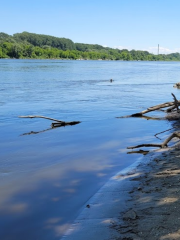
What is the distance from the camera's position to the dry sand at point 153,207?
4516 millimetres

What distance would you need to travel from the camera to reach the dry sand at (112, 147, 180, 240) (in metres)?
4.52

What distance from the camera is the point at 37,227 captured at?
578 centimetres

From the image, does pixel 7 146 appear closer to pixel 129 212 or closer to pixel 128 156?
pixel 128 156

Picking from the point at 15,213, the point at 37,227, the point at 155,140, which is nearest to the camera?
the point at 37,227

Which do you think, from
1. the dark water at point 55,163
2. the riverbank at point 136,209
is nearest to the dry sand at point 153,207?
the riverbank at point 136,209

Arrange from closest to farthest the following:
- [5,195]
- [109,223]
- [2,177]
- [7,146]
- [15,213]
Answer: [109,223] → [15,213] → [5,195] → [2,177] → [7,146]

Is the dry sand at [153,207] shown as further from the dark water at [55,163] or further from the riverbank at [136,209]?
the dark water at [55,163]

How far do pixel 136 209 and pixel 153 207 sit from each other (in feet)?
1.12

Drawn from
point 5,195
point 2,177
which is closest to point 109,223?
point 5,195

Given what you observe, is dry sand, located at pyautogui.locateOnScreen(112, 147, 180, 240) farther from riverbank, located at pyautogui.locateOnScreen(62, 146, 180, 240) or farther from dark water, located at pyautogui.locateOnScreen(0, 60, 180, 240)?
dark water, located at pyautogui.locateOnScreen(0, 60, 180, 240)

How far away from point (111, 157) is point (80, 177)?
2.15 m

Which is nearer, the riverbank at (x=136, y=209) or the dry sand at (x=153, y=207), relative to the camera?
the dry sand at (x=153, y=207)

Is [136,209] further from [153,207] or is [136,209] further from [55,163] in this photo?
[55,163]

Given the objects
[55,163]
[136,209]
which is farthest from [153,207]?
[55,163]
